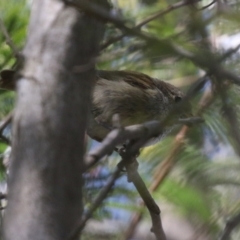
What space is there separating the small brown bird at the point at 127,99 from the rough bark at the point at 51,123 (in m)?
1.09

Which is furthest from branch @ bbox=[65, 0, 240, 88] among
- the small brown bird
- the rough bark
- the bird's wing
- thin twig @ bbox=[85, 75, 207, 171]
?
the bird's wing

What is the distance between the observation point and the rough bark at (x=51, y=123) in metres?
1.47

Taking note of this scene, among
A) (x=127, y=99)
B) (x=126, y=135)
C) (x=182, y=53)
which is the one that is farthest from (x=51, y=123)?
(x=127, y=99)

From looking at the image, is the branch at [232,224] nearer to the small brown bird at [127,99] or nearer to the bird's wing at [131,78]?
the small brown bird at [127,99]

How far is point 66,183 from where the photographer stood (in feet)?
4.91

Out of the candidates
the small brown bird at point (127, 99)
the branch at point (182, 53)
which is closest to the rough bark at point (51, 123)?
the branch at point (182, 53)

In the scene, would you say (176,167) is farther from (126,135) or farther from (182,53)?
(182,53)

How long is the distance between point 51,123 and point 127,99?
141cm

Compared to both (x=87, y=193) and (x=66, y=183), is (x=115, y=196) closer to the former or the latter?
(x=87, y=193)

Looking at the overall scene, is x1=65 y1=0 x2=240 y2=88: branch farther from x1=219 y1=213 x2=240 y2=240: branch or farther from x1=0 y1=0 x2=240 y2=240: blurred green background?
x1=0 y1=0 x2=240 y2=240: blurred green background

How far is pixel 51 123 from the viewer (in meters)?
1.58

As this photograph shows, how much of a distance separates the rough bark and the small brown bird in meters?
1.09

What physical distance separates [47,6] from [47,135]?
0.44 m

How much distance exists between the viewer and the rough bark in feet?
4.82
